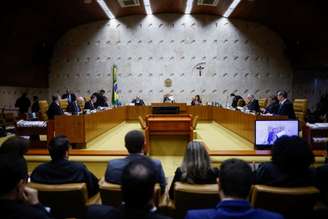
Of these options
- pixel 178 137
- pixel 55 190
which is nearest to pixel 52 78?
pixel 178 137

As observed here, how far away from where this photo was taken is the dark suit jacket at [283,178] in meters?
2.19

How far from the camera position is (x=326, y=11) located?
409 inches

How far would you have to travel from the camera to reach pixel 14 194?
5.13 ft

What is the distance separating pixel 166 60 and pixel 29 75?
19.9ft

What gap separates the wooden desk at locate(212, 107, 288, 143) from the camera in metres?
6.53

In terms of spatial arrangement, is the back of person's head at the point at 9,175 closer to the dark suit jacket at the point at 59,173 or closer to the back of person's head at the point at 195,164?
the dark suit jacket at the point at 59,173

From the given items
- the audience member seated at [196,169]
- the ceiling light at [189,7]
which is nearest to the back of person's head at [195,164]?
the audience member seated at [196,169]

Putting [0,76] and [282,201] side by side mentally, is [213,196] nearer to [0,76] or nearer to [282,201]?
[282,201]

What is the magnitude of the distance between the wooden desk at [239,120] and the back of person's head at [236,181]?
4886 mm

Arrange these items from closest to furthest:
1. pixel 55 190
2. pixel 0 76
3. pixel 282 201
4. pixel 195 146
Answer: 1. pixel 282 201
2. pixel 55 190
3. pixel 195 146
4. pixel 0 76

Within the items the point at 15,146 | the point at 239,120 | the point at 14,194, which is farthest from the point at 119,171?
the point at 239,120

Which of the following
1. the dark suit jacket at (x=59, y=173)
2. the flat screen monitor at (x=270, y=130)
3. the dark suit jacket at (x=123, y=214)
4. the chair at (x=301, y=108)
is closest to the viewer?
the dark suit jacket at (x=123, y=214)

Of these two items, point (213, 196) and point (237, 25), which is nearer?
point (213, 196)

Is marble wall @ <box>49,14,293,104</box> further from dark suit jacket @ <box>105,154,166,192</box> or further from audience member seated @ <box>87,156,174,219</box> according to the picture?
audience member seated @ <box>87,156,174,219</box>
